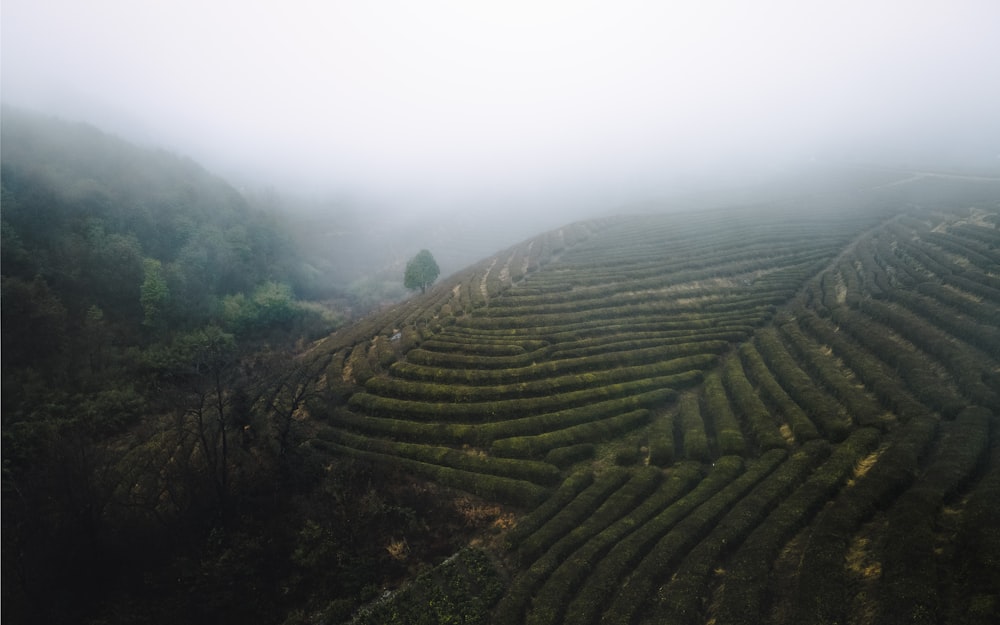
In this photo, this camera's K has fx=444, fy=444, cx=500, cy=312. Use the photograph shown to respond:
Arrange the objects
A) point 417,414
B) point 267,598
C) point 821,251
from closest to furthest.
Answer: point 267,598, point 417,414, point 821,251

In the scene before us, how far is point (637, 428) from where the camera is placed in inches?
1508

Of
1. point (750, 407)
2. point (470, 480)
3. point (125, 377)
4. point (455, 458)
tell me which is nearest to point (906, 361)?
point (750, 407)

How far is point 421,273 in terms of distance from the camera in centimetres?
9225

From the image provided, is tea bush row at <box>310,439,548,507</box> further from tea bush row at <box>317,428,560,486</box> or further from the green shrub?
the green shrub

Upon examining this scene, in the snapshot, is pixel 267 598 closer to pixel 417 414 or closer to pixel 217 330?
pixel 417 414

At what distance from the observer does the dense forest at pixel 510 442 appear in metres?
23.0

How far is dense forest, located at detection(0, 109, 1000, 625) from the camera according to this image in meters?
23.0

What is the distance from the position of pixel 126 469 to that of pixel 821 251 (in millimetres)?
96107

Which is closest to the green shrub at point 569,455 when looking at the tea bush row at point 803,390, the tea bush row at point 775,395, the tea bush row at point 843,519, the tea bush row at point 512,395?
the tea bush row at point 512,395

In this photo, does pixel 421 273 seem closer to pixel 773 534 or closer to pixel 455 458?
pixel 455 458

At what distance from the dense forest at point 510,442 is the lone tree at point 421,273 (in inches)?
865

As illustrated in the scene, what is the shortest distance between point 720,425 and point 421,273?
6819 cm

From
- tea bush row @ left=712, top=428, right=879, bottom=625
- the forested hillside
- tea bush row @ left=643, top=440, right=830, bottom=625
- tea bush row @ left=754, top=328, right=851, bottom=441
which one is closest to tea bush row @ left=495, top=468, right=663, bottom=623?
tea bush row @ left=643, top=440, right=830, bottom=625

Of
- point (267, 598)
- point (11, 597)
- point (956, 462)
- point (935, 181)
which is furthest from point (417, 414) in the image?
point (935, 181)
